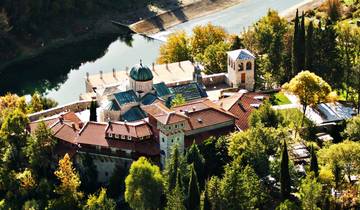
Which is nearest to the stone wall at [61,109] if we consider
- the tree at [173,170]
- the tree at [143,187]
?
the tree at [143,187]

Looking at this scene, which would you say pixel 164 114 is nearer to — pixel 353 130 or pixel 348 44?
pixel 353 130

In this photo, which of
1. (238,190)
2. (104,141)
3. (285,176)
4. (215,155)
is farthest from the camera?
(104,141)

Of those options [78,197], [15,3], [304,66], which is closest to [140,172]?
[78,197]

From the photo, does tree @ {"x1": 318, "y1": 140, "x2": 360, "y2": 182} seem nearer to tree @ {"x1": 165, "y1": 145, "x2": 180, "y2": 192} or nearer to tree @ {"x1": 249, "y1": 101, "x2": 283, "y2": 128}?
tree @ {"x1": 249, "y1": 101, "x2": 283, "y2": 128}

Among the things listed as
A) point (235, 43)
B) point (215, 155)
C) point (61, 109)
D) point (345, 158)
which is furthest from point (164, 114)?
point (235, 43)

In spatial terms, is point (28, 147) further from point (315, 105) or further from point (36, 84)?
point (36, 84)

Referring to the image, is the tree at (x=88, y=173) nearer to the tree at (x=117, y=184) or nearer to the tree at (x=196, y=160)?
the tree at (x=117, y=184)
